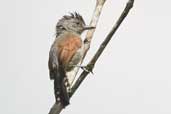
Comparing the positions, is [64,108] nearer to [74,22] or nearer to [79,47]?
[79,47]

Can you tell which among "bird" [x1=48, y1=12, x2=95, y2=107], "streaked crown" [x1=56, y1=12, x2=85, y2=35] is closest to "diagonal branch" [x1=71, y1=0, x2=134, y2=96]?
"bird" [x1=48, y1=12, x2=95, y2=107]

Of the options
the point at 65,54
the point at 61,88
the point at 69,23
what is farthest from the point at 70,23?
the point at 61,88

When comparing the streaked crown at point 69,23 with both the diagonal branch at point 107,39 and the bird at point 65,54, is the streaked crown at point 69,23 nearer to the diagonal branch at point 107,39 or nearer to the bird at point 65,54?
the bird at point 65,54

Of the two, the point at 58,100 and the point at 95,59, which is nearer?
the point at 95,59

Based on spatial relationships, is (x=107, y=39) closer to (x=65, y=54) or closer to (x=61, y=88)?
(x=61, y=88)

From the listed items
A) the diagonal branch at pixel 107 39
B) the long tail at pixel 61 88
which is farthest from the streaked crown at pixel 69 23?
the diagonal branch at pixel 107 39

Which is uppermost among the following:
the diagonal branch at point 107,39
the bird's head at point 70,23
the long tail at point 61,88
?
the diagonal branch at point 107,39

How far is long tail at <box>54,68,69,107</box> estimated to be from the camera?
19.1 ft

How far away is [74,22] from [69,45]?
1727 millimetres

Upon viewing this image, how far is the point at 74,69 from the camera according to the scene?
22.6 ft

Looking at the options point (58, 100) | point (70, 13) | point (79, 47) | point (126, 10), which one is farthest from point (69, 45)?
point (126, 10)

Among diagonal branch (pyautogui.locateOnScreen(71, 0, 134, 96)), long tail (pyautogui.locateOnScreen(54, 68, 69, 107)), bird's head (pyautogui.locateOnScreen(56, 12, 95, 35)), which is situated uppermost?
diagonal branch (pyautogui.locateOnScreen(71, 0, 134, 96))

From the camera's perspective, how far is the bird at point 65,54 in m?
6.29

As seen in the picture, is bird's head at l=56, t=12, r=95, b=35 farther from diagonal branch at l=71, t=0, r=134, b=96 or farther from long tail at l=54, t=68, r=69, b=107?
diagonal branch at l=71, t=0, r=134, b=96
